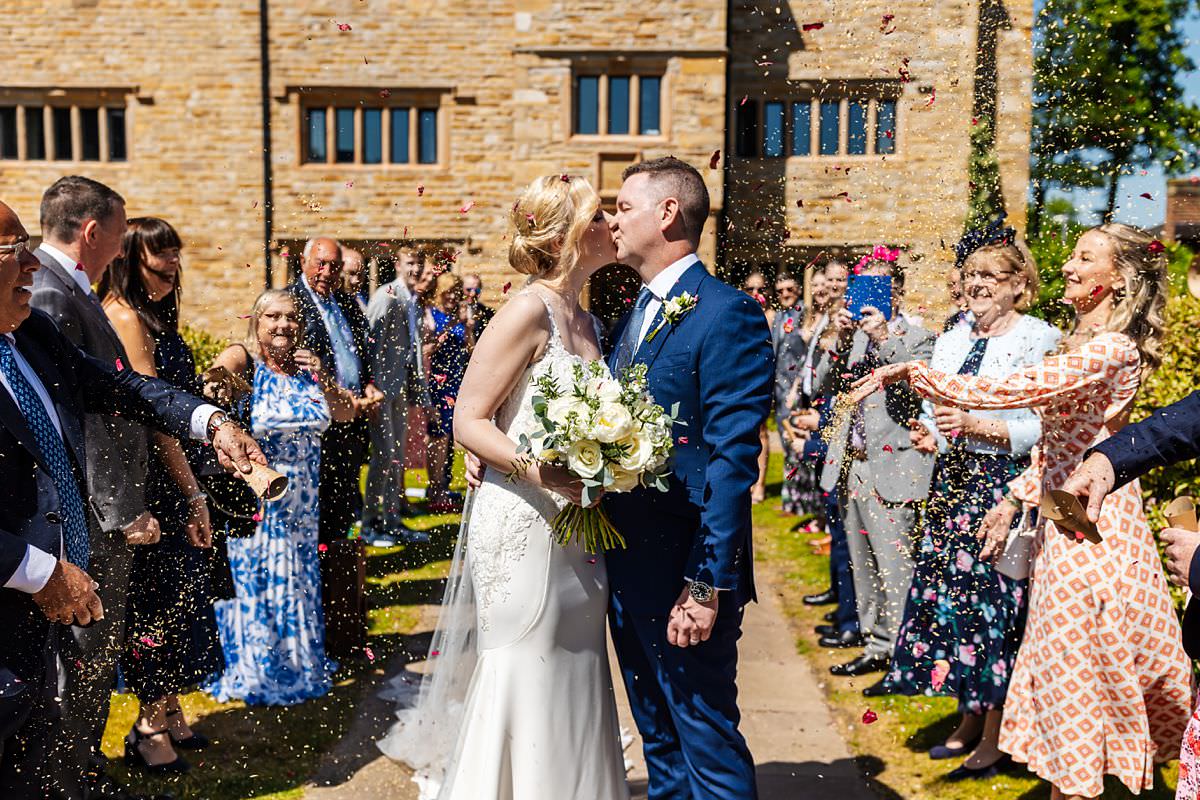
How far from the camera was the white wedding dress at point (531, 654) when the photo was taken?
11.2ft

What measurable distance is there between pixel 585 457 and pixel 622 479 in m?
0.13

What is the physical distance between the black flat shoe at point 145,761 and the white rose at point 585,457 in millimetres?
2686

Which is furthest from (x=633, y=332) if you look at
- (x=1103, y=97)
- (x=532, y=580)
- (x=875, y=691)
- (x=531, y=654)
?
(x=1103, y=97)

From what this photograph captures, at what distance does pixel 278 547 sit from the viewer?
540 cm

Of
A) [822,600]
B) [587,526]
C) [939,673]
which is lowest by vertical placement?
[822,600]

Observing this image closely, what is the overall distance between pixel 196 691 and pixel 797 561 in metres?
4.83

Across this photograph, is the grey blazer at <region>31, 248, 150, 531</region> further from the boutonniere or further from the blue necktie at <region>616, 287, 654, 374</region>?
the boutonniere

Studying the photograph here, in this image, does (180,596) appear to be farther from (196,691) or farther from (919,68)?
(919,68)

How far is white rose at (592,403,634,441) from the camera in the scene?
2.96m

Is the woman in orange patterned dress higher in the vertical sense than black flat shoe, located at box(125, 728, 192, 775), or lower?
higher

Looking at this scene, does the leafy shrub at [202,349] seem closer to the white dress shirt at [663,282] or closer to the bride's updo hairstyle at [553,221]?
the bride's updo hairstyle at [553,221]

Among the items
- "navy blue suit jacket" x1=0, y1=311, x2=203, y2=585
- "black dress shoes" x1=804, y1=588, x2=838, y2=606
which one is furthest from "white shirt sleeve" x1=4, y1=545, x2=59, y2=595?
"black dress shoes" x1=804, y1=588, x2=838, y2=606

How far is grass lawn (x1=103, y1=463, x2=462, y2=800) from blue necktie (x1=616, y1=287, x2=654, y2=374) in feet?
7.54

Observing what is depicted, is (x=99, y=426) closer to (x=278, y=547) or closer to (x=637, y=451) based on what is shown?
(x=278, y=547)
